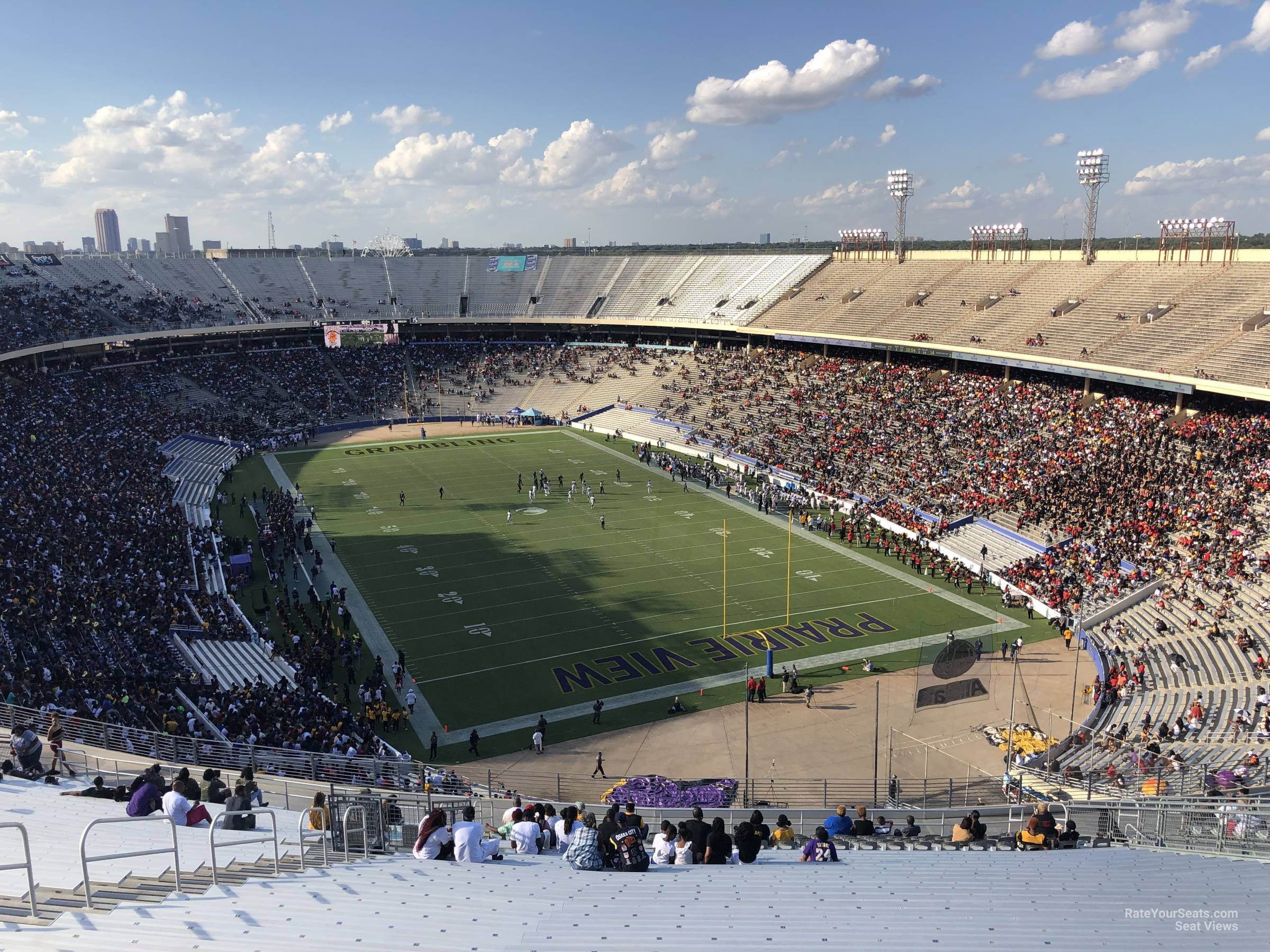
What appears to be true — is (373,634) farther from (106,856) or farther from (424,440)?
(424,440)

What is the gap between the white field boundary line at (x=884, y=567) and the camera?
102 ft

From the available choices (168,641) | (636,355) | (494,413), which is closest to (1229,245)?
(636,355)

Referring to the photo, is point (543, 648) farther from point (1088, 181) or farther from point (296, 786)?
point (1088, 181)

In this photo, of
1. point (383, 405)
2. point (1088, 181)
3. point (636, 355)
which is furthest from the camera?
point (636, 355)

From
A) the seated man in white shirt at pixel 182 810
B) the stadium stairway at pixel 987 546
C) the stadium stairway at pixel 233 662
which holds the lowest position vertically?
the stadium stairway at pixel 233 662

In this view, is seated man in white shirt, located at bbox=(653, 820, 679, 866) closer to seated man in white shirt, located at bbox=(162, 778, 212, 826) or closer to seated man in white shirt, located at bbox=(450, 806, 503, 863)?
seated man in white shirt, located at bbox=(450, 806, 503, 863)

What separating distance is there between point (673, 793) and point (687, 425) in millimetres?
41944

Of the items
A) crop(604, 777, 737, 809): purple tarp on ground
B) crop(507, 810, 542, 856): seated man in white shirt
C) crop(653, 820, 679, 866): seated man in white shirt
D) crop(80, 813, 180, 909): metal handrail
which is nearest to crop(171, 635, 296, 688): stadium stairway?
crop(604, 777, 737, 809): purple tarp on ground

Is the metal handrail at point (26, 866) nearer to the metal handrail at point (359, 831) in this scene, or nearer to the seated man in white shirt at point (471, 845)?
the metal handrail at point (359, 831)

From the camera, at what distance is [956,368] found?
5378 cm

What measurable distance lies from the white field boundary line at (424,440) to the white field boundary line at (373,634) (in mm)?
17961

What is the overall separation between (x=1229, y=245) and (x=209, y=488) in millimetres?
53747

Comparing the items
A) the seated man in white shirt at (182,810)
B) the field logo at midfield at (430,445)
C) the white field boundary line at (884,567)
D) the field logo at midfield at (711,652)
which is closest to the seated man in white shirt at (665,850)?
the seated man in white shirt at (182,810)
